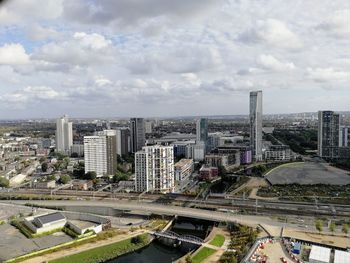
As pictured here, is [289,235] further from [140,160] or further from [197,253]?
[140,160]

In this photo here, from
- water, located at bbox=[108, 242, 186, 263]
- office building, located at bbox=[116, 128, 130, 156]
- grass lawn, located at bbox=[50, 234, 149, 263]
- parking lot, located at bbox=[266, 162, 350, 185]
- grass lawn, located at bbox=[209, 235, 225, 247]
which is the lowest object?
water, located at bbox=[108, 242, 186, 263]

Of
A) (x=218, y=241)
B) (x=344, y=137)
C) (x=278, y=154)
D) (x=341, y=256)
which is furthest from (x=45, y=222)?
(x=344, y=137)

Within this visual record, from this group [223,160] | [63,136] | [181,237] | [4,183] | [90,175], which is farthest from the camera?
[63,136]

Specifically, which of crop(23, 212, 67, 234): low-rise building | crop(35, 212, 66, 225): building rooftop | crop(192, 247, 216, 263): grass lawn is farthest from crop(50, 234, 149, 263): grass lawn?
crop(35, 212, 66, 225): building rooftop

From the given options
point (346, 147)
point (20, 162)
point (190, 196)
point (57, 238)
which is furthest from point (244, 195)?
point (20, 162)

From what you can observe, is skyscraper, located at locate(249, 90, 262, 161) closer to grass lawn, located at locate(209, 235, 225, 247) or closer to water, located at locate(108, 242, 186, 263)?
grass lawn, located at locate(209, 235, 225, 247)

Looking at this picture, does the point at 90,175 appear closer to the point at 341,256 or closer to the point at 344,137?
the point at 341,256
